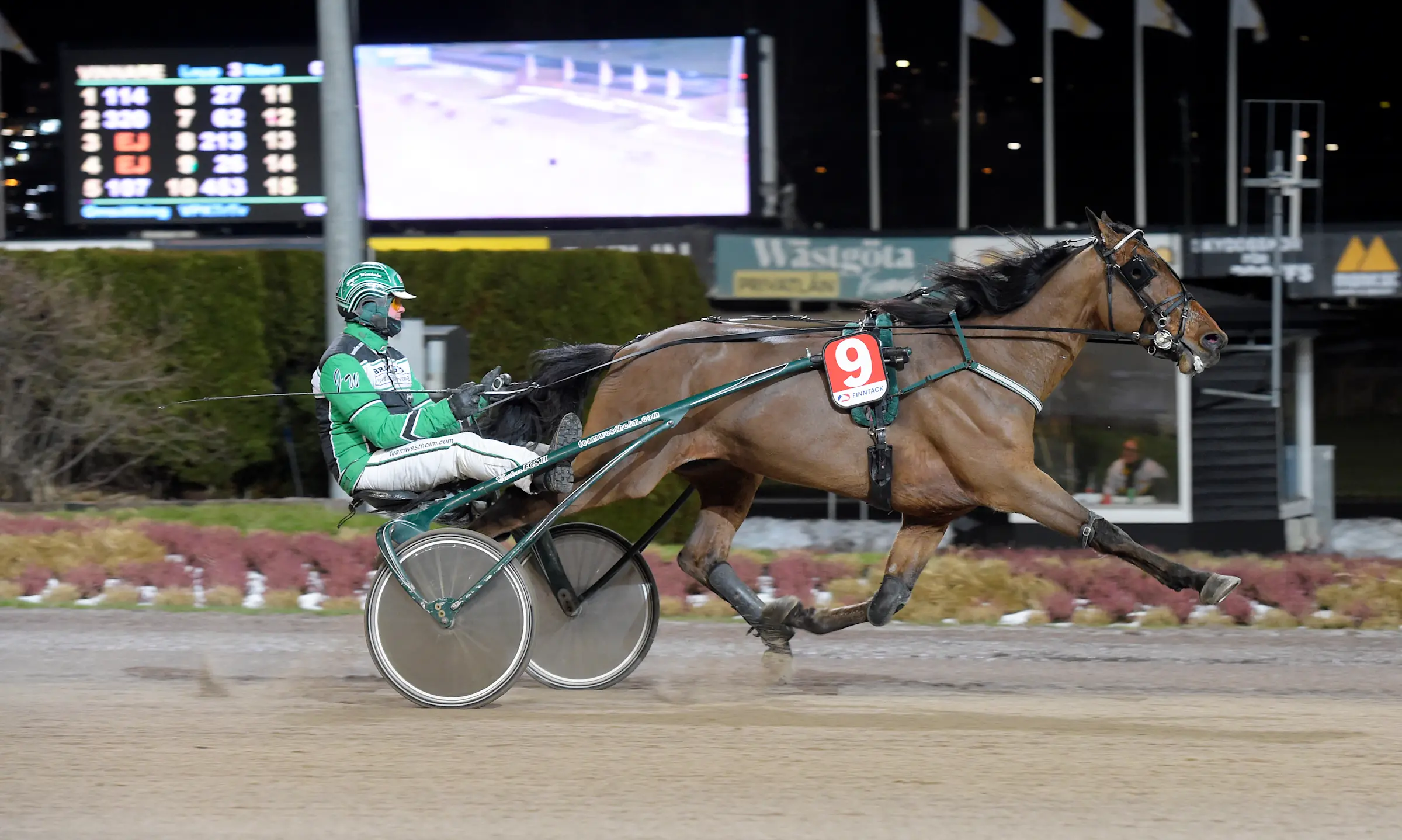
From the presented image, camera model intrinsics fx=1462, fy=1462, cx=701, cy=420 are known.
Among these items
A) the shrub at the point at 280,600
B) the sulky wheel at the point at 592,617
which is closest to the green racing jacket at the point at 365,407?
the sulky wheel at the point at 592,617

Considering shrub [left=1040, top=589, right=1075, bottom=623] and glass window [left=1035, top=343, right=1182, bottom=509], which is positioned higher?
glass window [left=1035, top=343, right=1182, bottom=509]

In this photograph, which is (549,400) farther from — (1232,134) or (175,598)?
(1232,134)

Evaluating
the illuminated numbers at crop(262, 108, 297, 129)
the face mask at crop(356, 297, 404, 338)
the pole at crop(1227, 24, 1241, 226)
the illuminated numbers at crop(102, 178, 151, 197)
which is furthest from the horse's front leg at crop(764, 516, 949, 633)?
the pole at crop(1227, 24, 1241, 226)

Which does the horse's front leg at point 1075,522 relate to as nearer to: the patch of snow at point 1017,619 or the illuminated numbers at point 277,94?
the patch of snow at point 1017,619

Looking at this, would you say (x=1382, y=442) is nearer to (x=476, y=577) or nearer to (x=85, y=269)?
(x=85, y=269)

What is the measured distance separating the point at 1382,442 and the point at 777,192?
12826mm

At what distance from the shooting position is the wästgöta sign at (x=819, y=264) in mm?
15781

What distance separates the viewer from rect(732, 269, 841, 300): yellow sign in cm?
1573

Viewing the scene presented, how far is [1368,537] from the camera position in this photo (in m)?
13.6

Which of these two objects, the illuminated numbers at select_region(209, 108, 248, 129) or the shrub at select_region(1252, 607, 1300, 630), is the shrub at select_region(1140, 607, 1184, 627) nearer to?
the shrub at select_region(1252, 607, 1300, 630)

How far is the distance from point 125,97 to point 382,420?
11134 mm

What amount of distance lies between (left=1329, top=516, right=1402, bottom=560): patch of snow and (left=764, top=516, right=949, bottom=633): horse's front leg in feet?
24.4

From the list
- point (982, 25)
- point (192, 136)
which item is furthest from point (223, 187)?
point (982, 25)

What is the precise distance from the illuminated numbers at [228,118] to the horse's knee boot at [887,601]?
1098cm
